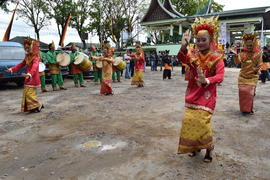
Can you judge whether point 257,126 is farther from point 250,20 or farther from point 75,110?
point 250,20

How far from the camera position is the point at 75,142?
13.1 ft

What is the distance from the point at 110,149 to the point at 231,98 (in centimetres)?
525

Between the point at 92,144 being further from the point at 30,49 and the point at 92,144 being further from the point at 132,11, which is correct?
the point at 132,11

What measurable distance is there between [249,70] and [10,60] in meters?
8.77

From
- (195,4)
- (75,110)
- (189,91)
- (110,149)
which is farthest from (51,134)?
(195,4)

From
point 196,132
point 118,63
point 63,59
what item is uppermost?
point 63,59

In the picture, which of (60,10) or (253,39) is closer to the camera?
(253,39)

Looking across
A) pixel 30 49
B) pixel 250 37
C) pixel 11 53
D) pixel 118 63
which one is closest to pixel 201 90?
pixel 250 37

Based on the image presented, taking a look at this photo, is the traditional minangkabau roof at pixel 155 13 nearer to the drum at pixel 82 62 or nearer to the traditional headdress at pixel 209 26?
the drum at pixel 82 62

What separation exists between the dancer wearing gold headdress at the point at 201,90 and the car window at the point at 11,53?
29.9ft


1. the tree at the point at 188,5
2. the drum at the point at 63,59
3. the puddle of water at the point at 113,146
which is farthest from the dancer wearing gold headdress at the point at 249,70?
the tree at the point at 188,5

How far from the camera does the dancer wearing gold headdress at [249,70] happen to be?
18.4ft

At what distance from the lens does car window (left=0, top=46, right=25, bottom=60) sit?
10.2 meters

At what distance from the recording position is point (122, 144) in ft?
12.7
